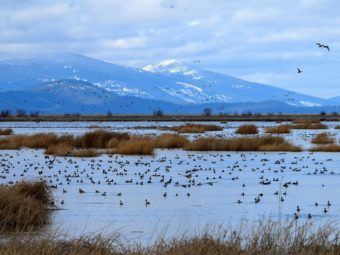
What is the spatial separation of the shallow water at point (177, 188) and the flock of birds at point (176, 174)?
30 millimetres

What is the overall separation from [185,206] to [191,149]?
25.4 m

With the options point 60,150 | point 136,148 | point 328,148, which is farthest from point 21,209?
point 328,148

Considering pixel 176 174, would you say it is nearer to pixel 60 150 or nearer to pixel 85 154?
pixel 85 154

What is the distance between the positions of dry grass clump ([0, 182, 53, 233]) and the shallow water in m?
0.44

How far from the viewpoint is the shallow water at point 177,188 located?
20125mm

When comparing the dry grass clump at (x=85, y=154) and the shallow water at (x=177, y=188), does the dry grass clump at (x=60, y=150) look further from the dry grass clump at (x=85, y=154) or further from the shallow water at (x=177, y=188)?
the shallow water at (x=177, y=188)

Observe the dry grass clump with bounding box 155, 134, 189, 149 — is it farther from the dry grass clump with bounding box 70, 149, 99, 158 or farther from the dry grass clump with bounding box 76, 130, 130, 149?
the dry grass clump with bounding box 70, 149, 99, 158

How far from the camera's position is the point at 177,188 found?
1079 inches

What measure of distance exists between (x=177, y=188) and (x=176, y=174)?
→ 197 inches

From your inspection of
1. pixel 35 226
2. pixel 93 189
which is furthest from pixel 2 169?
pixel 35 226

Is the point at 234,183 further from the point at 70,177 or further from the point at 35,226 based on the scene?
the point at 35,226

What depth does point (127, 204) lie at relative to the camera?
2320 cm

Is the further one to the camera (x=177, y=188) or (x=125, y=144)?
(x=125, y=144)

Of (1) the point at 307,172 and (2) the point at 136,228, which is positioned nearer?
(2) the point at 136,228
